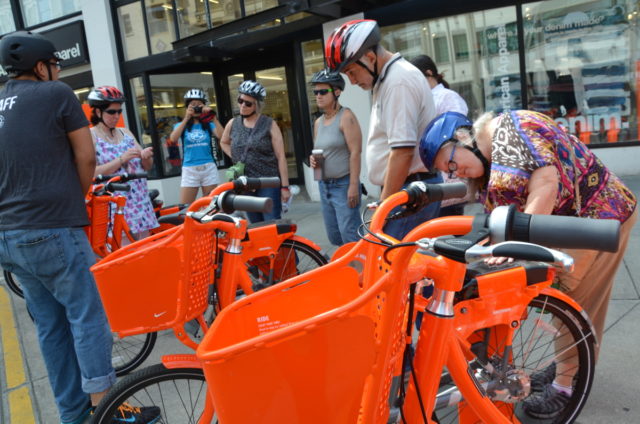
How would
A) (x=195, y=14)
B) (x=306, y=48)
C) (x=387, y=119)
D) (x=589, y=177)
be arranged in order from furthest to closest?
1. (x=195, y=14)
2. (x=306, y=48)
3. (x=387, y=119)
4. (x=589, y=177)

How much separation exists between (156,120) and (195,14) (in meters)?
2.31

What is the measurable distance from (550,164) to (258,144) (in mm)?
3173

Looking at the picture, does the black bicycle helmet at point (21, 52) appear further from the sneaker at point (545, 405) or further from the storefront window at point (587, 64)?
the storefront window at point (587, 64)

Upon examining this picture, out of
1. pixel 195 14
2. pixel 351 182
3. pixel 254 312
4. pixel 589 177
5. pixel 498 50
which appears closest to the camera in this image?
pixel 254 312

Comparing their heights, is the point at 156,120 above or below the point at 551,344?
above

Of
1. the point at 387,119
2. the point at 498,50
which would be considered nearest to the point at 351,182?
the point at 387,119

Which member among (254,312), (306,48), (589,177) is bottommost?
(254,312)

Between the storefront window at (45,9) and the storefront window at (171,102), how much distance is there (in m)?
2.77

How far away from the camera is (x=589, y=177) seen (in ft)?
7.47

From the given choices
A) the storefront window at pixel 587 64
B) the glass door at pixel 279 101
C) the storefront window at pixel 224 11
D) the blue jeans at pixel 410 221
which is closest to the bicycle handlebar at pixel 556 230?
the blue jeans at pixel 410 221

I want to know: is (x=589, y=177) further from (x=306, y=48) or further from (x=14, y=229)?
(x=306, y=48)

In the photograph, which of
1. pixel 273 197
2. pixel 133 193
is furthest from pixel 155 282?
pixel 133 193

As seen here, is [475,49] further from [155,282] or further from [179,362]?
[179,362]

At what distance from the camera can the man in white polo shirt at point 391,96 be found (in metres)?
2.78
